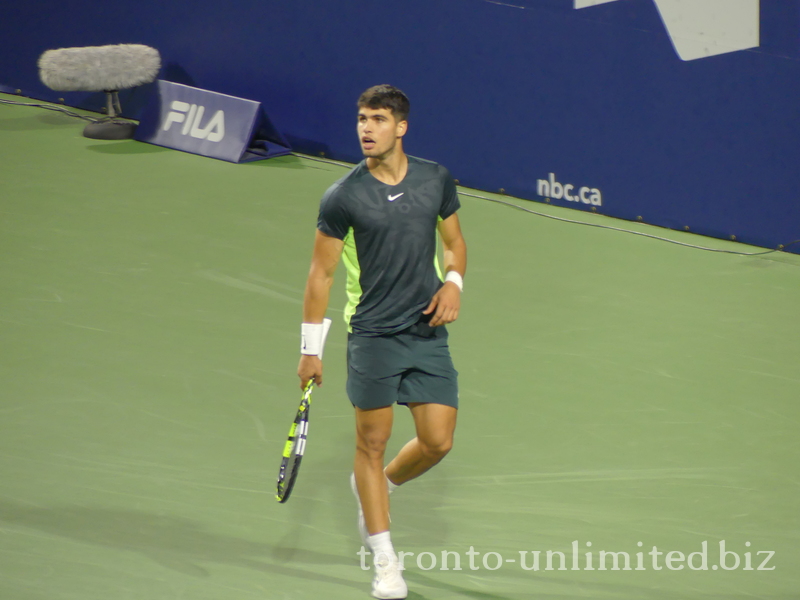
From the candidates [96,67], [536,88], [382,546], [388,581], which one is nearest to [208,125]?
[96,67]

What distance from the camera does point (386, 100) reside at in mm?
4320

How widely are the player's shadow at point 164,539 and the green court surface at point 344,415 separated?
0.01m

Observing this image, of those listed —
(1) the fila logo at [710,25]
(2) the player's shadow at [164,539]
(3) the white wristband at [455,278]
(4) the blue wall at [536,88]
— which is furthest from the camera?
(4) the blue wall at [536,88]

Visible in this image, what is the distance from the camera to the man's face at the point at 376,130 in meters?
4.32

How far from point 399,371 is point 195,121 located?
24.3ft

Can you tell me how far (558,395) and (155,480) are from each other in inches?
96.1

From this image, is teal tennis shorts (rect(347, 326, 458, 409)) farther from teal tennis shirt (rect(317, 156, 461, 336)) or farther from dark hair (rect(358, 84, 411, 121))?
dark hair (rect(358, 84, 411, 121))

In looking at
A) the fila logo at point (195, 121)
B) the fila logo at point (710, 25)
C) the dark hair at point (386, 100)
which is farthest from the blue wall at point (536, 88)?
the dark hair at point (386, 100)

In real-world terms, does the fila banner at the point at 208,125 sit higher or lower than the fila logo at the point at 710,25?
lower

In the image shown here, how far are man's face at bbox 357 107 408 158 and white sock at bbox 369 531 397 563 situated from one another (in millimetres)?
1556

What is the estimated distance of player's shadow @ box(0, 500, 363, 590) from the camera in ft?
14.7

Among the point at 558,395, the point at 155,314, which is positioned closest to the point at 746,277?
the point at 558,395

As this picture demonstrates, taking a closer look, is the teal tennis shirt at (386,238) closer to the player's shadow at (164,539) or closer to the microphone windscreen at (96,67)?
the player's shadow at (164,539)

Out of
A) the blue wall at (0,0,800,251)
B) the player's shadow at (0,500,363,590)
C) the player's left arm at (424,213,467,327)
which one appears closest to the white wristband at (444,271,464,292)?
the player's left arm at (424,213,467,327)
